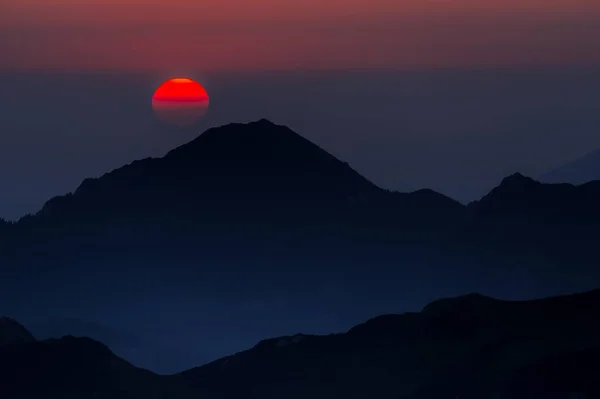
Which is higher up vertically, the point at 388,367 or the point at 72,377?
the point at 72,377

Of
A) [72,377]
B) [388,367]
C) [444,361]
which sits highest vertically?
[72,377]

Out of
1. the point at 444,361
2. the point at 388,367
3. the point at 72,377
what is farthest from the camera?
the point at 72,377

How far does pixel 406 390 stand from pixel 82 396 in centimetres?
4663

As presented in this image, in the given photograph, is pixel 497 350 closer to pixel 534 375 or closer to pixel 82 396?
pixel 534 375

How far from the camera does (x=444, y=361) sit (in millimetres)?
186250

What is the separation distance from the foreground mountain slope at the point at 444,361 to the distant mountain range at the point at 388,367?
0.15 m

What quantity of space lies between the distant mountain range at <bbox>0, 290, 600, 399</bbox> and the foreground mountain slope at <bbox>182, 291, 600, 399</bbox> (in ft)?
0.50

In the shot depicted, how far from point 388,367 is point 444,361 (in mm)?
8722

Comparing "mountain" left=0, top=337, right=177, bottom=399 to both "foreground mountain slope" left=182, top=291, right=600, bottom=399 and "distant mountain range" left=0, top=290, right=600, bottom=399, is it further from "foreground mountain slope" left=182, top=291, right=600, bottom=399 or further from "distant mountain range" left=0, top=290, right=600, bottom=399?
"foreground mountain slope" left=182, top=291, right=600, bottom=399

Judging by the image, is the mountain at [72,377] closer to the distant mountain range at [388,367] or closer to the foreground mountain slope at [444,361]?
the distant mountain range at [388,367]

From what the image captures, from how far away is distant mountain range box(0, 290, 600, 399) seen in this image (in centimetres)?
17050

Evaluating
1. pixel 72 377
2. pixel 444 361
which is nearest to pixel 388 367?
pixel 444 361

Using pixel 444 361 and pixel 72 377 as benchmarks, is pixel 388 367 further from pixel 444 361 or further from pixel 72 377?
pixel 72 377

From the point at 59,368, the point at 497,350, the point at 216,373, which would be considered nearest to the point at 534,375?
the point at 497,350
